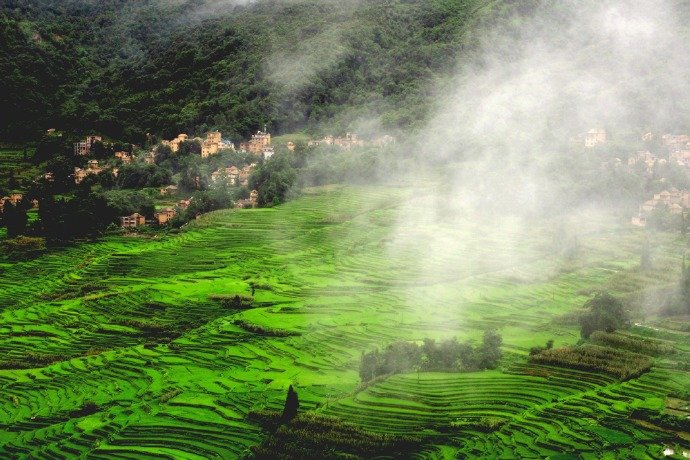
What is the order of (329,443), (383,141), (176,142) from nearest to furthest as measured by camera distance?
(329,443), (383,141), (176,142)

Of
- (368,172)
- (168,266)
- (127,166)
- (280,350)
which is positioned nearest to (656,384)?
(280,350)

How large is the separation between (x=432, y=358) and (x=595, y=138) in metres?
21.5

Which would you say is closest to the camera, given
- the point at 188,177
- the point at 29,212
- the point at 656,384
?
the point at 656,384

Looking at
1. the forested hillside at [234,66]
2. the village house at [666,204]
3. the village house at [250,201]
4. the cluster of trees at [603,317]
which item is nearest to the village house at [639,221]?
the village house at [666,204]

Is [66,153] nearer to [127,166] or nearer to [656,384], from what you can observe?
[127,166]

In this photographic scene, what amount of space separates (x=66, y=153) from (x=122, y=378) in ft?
88.0

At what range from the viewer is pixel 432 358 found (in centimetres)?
1602

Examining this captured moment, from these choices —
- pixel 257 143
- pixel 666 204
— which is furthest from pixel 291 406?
pixel 257 143

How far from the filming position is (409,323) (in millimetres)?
19031

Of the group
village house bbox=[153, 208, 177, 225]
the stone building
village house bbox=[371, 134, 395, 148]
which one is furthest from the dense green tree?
village house bbox=[371, 134, 395, 148]

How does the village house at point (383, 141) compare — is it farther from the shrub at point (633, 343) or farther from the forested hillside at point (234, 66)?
the shrub at point (633, 343)

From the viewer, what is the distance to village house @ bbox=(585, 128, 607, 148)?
112ft

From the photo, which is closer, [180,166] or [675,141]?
[675,141]

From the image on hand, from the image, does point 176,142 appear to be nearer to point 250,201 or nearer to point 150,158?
point 150,158
